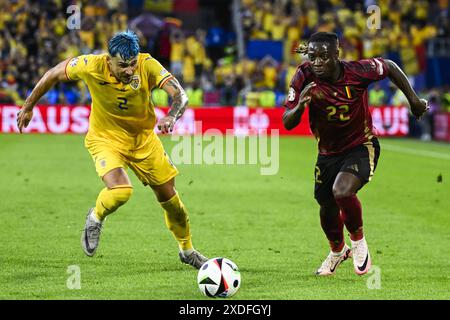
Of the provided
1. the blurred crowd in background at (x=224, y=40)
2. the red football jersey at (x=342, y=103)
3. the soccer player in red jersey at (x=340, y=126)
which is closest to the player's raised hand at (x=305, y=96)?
the soccer player in red jersey at (x=340, y=126)

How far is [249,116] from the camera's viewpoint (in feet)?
105

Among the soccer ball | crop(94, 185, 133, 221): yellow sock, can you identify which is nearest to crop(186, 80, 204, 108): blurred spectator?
crop(94, 185, 133, 221): yellow sock

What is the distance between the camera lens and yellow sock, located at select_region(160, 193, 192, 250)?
956 centimetres

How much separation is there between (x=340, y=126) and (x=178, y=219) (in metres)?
1.77

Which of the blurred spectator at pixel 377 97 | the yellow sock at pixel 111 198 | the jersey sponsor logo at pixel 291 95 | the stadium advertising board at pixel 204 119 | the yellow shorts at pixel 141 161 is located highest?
the jersey sponsor logo at pixel 291 95

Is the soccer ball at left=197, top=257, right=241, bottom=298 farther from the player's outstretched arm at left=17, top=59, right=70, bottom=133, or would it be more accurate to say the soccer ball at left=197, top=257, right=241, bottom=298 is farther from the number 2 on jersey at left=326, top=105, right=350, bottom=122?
the player's outstretched arm at left=17, top=59, right=70, bottom=133

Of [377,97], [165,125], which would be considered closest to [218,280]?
[165,125]

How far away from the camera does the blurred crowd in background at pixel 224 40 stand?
33.5m

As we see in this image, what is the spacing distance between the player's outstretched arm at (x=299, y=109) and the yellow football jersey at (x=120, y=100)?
1.19 m

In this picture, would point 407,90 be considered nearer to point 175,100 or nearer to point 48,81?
point 175,100

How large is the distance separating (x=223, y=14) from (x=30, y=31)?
8225mm

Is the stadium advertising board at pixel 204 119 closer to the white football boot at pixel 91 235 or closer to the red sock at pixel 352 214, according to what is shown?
the red sock at pixel 352 214

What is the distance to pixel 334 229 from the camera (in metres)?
9.57
